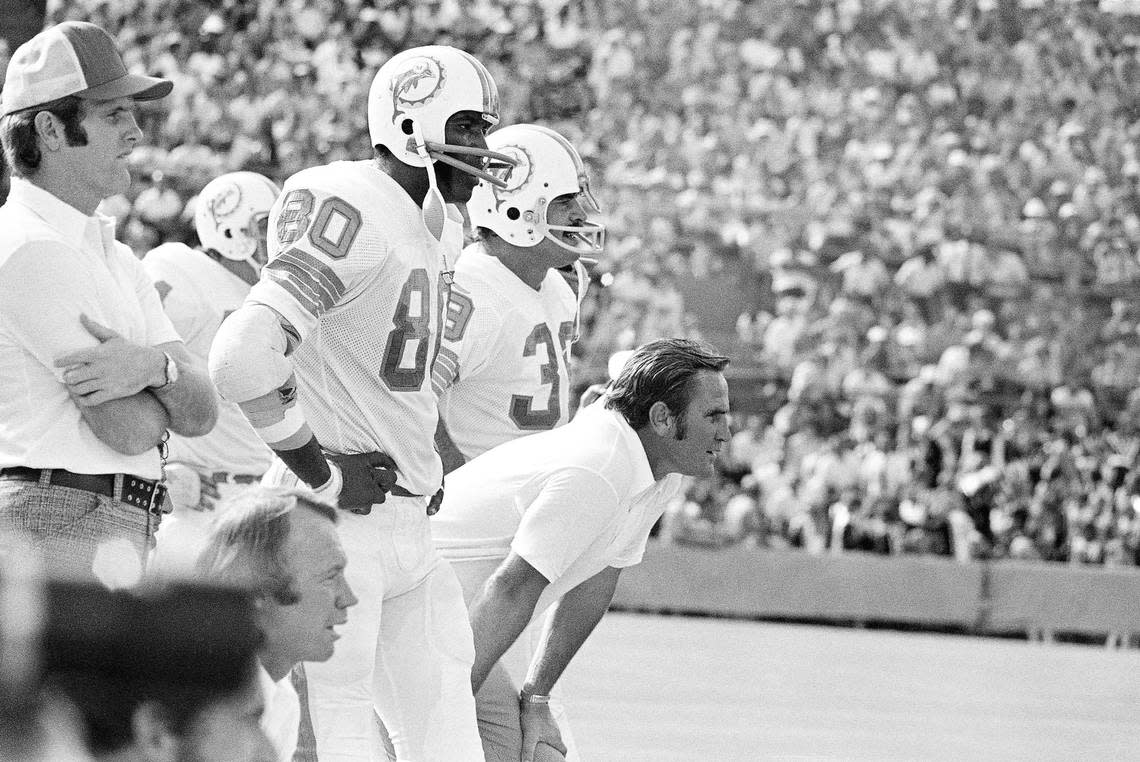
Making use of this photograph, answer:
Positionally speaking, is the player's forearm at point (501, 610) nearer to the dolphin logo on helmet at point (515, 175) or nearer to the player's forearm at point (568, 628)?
the player's forearm at point (568, 628)

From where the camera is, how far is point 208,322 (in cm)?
682

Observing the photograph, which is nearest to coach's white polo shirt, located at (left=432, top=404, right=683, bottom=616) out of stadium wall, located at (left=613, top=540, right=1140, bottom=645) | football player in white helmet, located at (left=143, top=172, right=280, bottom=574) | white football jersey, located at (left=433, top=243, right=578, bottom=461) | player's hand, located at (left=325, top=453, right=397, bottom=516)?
player's hand, located at (left=325, top=453, right=397, bottom=516)

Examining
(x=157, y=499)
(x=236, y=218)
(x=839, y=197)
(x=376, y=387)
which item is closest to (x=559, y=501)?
(x=376, y=387)

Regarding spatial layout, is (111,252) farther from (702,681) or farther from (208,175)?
(208,175)

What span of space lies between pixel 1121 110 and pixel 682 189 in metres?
5.35

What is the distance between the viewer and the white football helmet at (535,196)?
5.84m

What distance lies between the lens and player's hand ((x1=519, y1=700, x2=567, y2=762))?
4.89 meters

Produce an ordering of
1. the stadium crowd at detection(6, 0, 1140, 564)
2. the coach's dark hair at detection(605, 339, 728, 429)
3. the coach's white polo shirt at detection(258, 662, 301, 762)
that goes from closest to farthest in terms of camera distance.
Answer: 1. the coach's white polo shirt at detection(258, 662, 301, 762)
2. the coach's dark hair at detection(605, 339, 728, 429)
3. the stadium crowd at detection(6, 0, 1140, 564)

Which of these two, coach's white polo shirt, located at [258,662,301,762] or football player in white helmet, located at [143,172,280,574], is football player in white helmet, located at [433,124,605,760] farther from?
coach's white polo shirt, located at [258,662,301,762]

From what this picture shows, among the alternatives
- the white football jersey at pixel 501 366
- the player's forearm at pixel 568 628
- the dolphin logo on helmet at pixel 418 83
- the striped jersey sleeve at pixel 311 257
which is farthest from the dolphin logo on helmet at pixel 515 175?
the striped jersey sleeve at pixel 311 257

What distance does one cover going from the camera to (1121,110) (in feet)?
70.6

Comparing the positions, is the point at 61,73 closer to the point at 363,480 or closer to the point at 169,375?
the point at 169,375

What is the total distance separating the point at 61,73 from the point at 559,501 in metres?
1.60

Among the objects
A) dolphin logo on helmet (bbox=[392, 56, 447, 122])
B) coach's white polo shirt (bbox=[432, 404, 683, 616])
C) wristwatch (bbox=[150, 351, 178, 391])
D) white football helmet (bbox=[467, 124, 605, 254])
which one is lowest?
coach's white polo shirt (bbox=[432, 404, 683, 616])
